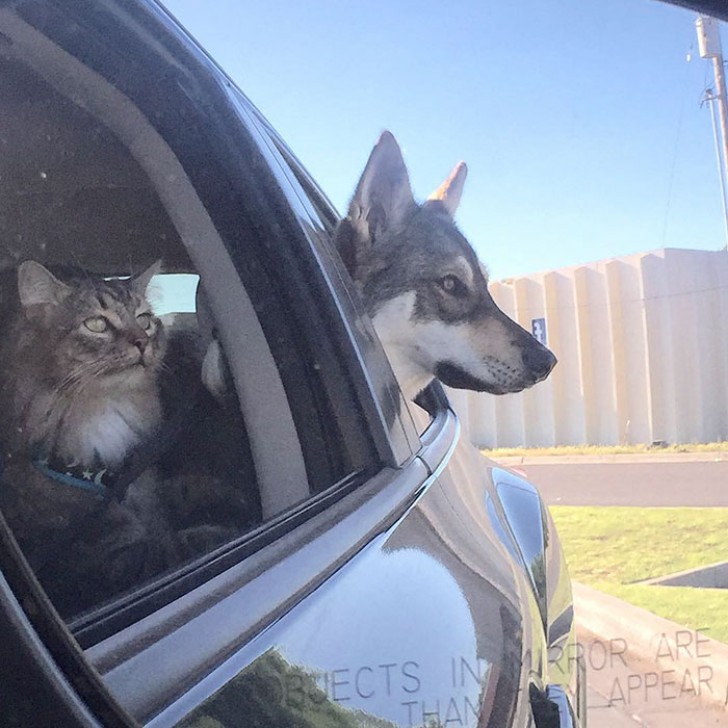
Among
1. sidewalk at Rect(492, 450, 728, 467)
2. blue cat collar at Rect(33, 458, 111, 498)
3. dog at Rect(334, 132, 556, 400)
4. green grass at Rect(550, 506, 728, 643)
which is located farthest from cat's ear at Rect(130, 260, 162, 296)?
green grass at Rect(550, 506, 728, 643)

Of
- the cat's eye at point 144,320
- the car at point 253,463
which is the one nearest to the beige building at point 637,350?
the car at point 253,463

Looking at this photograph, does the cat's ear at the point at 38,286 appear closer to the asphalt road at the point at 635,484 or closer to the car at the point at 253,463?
the car at the point at 253,463

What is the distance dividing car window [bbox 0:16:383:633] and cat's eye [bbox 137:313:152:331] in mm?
137

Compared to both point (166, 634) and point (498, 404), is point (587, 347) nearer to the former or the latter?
point (498, 404)

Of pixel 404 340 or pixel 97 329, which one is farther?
pixel 404 340

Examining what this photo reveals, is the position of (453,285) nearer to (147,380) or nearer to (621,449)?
(621,449)

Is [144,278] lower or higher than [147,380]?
higher

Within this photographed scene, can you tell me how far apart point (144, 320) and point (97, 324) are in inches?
4.5

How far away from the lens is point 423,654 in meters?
1.25

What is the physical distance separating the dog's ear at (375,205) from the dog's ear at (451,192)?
0.46 feet

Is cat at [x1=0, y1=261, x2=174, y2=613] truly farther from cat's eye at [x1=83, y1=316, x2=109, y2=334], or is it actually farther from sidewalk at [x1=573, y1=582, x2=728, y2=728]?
sidewalk at [x1=573, y1=582, x2=728, y2=728]

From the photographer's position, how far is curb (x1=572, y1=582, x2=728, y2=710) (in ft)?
10.3

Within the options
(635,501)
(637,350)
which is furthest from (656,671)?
(635,501)

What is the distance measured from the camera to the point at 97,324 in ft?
7.77
